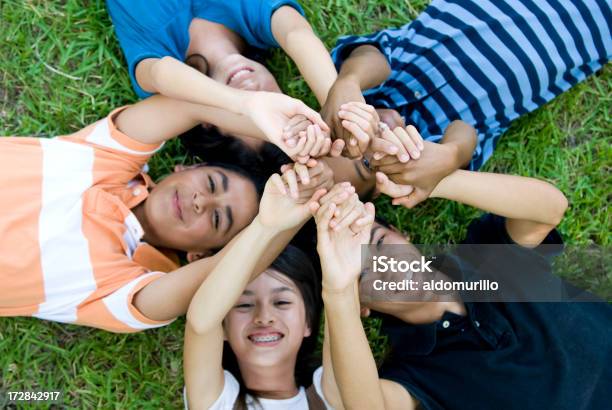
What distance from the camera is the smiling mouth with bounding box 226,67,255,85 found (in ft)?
5.90

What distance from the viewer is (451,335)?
178 cm

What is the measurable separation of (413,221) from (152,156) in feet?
2.83

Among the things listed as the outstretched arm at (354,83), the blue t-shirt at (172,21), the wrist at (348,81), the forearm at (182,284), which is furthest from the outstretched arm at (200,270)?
the blue t-shirt at (172,21)

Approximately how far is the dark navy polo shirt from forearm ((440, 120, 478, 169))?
0.96 ft

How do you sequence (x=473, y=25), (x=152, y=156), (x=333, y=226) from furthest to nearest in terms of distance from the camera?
(x=152, y=156) < (x=473, y=25) < (x=333, y=226)

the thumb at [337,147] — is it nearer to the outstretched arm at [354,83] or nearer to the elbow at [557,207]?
the outstretched arm at [354,83]

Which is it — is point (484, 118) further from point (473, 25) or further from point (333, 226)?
point (333, 226)

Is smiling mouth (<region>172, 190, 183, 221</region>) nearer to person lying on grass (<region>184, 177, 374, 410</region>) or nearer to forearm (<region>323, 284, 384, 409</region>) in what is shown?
person lying on grass (<region>184, 177, 374, 410</region>)

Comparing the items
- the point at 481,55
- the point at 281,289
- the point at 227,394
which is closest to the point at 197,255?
the point at 281,289

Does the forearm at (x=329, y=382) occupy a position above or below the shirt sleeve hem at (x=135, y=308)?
above

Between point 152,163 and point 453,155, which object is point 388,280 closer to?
point 453,155

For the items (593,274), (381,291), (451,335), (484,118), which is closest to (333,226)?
(381,291)

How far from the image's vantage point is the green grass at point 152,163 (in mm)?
1912

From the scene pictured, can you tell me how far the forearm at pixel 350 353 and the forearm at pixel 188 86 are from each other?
0.52 metres
